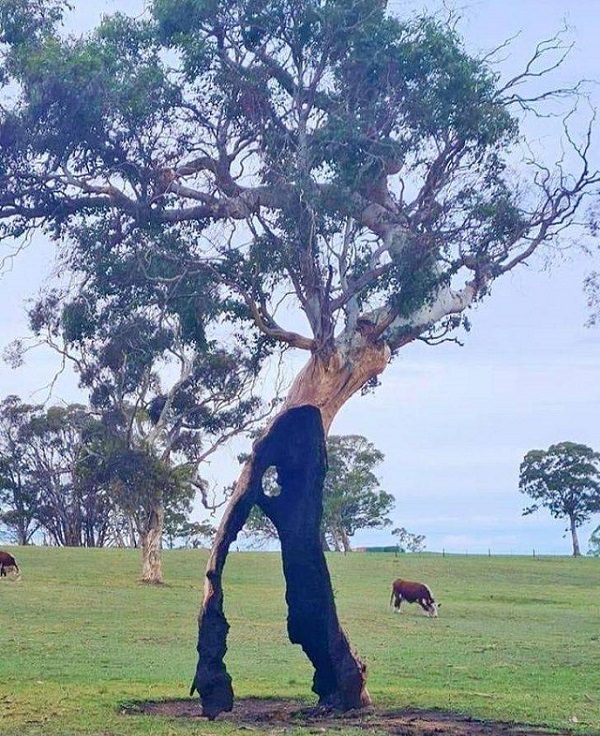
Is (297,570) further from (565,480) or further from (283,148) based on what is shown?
(565,480)

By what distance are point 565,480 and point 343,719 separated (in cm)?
7442

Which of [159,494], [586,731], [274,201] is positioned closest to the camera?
[586,731]

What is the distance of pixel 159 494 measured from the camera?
140ft

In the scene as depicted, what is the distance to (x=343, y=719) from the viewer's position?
15766mm

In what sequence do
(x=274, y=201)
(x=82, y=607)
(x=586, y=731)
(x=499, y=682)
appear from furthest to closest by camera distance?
(x=82, y=607) → (x=499, y=682) → (x=274, y=201) → (x=586, y=731)

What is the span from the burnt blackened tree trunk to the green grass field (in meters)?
0.97

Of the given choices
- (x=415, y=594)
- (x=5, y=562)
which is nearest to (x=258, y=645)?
(x=415, y=594)

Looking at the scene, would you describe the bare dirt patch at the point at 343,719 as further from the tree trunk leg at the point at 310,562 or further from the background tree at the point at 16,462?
the background tree at the point at 16,462

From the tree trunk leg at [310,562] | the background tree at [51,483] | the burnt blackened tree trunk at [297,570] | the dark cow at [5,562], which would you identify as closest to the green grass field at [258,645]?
the dark cow at [5,562]

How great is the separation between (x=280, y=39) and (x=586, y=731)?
10413mm

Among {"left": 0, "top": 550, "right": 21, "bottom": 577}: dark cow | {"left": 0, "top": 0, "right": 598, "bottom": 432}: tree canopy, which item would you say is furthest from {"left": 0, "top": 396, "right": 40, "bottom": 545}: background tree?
{"left": 0, "top": 0, "right": 598, "bottom": 432}: tree canopy

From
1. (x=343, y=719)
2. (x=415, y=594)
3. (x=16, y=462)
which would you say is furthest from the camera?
(x=16, y=462)

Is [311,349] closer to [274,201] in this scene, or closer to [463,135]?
[274,201]

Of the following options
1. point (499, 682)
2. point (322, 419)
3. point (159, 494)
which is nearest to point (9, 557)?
point (159, 494)
